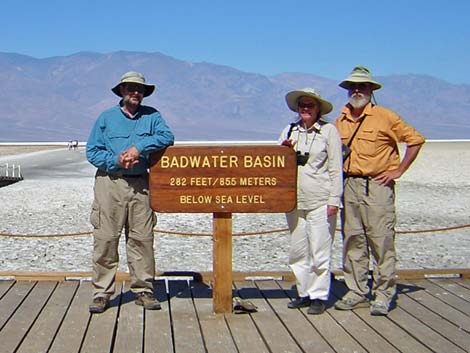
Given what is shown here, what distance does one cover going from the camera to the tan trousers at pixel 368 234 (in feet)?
18.7

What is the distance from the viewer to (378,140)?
5.68 meters

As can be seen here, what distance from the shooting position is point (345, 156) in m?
5.77

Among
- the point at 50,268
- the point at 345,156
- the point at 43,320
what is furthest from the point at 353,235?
the point at 50,268

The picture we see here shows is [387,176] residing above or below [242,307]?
above

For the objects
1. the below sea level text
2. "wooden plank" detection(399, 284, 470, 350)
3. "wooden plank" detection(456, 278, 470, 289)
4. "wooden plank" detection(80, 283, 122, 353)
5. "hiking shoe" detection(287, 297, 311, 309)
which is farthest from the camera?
"wooden plank" detection(456, 278, 470, 289)

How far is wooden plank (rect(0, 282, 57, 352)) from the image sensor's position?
504cm

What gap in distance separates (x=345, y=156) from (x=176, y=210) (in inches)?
51.8

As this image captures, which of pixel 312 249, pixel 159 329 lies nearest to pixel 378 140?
pixel 312 249

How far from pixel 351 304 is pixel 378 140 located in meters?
1.25

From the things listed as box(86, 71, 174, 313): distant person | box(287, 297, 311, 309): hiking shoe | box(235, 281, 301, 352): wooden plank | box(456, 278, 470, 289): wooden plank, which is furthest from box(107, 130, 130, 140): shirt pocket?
box(456, 278, 470, 289): wooden plank

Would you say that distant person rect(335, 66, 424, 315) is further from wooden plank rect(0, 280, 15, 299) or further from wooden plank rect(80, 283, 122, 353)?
wooden plank rect(0, 280, 15, 299)

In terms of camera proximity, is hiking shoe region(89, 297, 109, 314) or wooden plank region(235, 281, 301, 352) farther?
hiking shoe region(89, 297, 109, 314)

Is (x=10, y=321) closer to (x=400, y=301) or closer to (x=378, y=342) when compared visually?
(x=378, y=342)

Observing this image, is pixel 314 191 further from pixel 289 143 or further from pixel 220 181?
pixel 220 181
